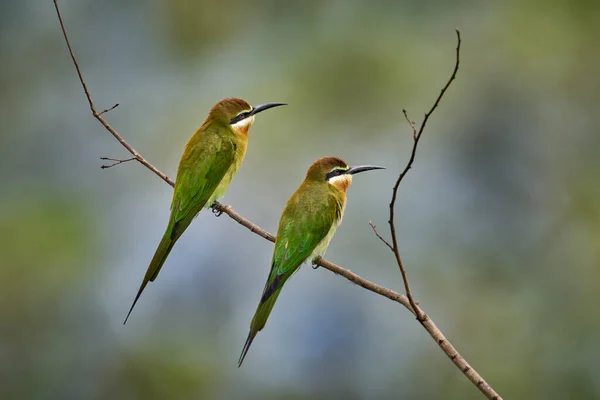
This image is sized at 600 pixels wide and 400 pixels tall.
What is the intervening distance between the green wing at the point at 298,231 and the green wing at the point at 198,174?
0.27 m

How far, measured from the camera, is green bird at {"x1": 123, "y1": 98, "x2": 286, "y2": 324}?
8.08 feet

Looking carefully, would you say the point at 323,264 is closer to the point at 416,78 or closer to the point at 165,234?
the point at 165,234

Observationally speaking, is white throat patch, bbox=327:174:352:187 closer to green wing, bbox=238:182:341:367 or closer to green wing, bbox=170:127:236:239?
green wing, bbox=238:182:341:367

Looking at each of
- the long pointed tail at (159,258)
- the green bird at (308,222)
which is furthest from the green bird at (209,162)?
the green bird at (308,222)

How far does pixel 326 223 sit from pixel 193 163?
50 centimetres

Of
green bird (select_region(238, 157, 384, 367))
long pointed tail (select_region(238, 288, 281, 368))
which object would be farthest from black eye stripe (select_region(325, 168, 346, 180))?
long pointed tail (select_region(238, 288, 281, 368))

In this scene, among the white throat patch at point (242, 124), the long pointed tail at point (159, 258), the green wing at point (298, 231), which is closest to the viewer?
the long pointed tail at point (159, 258)

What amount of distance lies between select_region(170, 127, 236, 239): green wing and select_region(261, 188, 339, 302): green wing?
0.87ft

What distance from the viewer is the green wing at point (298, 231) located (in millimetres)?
2428

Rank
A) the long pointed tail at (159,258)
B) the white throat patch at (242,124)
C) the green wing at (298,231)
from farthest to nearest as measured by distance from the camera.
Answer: the white throat patch at (242,124) < the green wing at (298,231) < the long pointed tail at (159,258)

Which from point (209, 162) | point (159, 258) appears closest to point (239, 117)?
point (209, 162)

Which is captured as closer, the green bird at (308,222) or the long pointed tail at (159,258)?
the long pointed tail at (159,258)

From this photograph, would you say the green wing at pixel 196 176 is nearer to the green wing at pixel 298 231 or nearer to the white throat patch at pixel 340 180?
the green wing at pixel 298 231

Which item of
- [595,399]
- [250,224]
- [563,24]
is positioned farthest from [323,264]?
[563,24]
